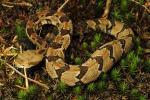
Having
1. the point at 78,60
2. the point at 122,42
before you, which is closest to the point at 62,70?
the point at 78,60

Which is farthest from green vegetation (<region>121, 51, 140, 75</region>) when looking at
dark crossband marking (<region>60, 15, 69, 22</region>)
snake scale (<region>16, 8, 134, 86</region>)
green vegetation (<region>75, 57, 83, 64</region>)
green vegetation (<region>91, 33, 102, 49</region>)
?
dark crossband marking (<region>60, 15, 69, 22</region>)

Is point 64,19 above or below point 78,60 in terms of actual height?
above

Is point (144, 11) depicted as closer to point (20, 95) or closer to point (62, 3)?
point (62, 3)

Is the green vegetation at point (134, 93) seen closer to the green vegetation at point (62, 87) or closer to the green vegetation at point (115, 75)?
the green vegetation at point (115, 75)

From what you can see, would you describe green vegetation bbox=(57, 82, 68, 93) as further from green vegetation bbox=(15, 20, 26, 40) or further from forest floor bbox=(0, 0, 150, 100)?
green vegetation bbox=(15, 20, 26, 40)

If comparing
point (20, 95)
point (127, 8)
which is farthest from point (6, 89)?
point (127, 8)

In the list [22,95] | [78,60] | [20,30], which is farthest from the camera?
[20,30]

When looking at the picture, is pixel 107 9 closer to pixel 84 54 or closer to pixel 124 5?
pixel 124 5

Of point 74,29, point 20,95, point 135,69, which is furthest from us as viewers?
point 74,29
